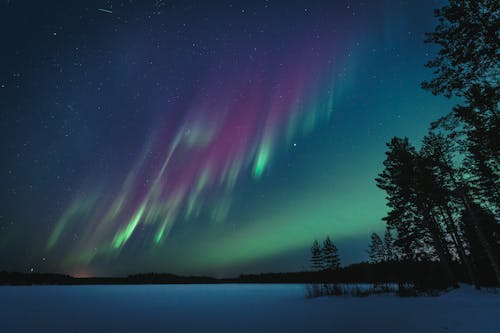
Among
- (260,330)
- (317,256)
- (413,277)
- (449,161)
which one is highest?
(449,161)

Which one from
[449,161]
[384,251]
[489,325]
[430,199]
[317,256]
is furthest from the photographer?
[384,251]

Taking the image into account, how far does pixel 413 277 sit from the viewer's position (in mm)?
24250

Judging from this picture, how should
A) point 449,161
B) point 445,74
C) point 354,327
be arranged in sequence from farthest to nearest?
point 449,161 < point 445,74 < point 354,327

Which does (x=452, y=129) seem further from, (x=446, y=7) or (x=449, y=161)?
(x=449, y=161)

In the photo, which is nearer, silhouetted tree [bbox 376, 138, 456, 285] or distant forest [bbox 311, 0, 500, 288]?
distant forest [bbox 311, 0, 500, 288]

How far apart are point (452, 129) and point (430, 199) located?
18086 millimetres

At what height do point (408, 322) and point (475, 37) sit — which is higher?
point (475, 37)

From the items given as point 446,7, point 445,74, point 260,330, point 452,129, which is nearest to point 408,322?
point 260,330

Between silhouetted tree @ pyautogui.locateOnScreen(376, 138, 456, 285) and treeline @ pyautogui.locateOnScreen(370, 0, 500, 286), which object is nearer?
treeline @ pyautogui.locateOnScreen(370, 0, 500, 286)

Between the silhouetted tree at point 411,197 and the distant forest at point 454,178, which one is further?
the silhouetted tree at point 411,197

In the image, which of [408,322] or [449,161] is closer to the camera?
[408,322]

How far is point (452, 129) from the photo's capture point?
1099 centimetres

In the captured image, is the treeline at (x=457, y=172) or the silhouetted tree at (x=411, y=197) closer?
the treeline at (x=457, y=172)

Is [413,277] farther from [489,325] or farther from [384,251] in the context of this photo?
[384,251]
